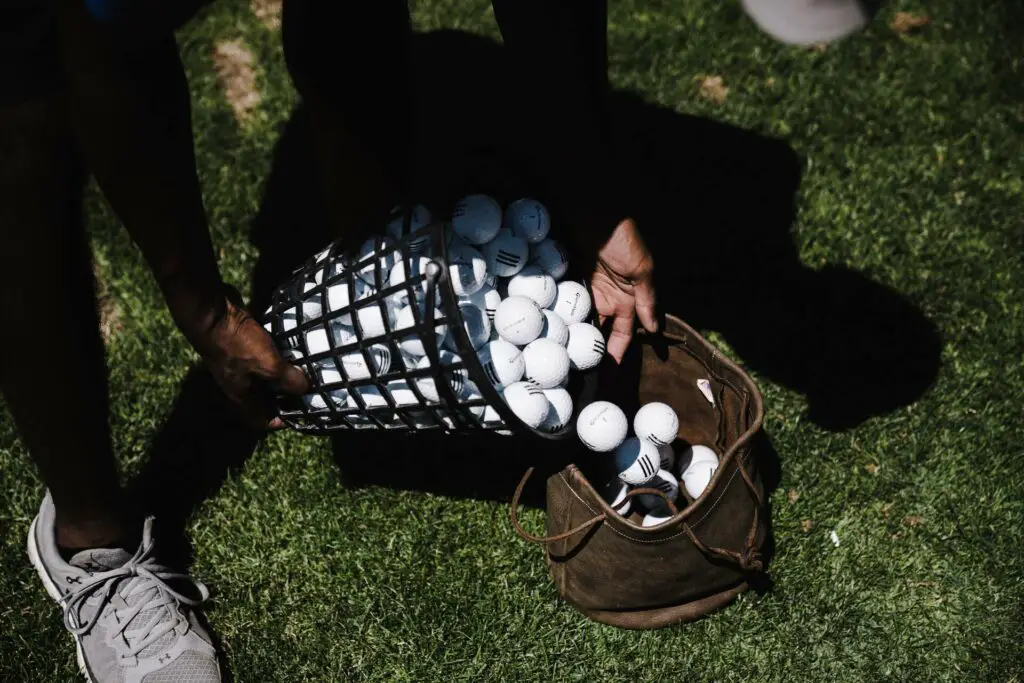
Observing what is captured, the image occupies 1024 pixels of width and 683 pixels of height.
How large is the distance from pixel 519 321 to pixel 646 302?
1.28ft

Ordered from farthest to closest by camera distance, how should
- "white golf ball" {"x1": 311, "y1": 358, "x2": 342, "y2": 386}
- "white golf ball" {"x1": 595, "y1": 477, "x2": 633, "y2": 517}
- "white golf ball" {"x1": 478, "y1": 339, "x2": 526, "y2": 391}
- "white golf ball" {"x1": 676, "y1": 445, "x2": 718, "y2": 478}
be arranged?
"white golf ball" {"x1": 676, "y1": 445, "x2": 718, "y2": 478}
"white golf ball" {"x1": 595, "y1": 477, "x2": 633, "y2": 517}
"white golf ball" {"x1": 478, "y1": 339, "x2": 526, "y2": 391}
"white golf ball" {"x1": 311, "y1": 358, "x2": 342, "y2": 386}

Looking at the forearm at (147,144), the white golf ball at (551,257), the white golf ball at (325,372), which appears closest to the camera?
the forearm at (147,144)

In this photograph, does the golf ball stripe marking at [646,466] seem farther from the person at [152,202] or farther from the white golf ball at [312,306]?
the white golf ball at [312,306]

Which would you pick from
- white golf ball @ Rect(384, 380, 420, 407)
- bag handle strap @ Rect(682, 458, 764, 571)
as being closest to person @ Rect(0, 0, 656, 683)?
→ white golf ball @ Rect(384, 380, 420, 407)

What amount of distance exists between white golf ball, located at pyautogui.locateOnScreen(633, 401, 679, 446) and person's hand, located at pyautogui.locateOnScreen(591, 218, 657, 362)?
18 centimetres

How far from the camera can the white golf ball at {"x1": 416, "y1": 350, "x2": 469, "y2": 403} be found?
211cm

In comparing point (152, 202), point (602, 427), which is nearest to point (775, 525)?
point (602, 427)

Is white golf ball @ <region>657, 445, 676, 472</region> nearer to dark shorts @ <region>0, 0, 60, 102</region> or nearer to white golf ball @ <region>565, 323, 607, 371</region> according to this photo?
white golf ball @ <region>565, 323, 607, 371</region>

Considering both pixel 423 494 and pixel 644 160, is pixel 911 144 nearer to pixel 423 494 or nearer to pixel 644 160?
pixel 644 160

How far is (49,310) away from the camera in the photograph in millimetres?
2143

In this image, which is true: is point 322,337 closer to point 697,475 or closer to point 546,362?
point 546,362

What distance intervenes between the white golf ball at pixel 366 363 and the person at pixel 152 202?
11cm

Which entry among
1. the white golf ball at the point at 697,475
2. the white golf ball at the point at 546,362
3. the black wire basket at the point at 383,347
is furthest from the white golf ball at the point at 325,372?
the white golf ball at the point at 697,475

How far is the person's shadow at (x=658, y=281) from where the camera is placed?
2910mm
